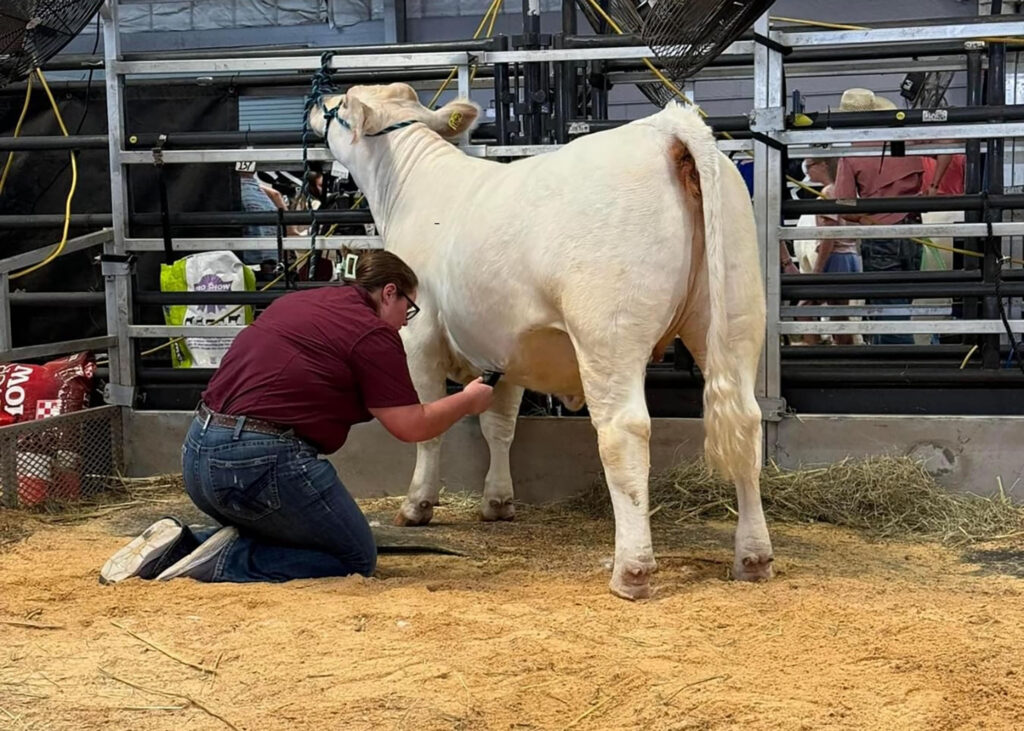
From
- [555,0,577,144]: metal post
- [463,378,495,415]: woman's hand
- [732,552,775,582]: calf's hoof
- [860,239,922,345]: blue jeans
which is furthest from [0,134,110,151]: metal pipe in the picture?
[860,239,922,345]: blue jeans

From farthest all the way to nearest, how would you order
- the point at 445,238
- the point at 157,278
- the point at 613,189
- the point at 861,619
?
the point at 157,278, the point at 445,238, the point at 613,189, the point at 861,619

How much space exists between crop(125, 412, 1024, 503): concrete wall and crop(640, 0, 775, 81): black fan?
1.85 meters

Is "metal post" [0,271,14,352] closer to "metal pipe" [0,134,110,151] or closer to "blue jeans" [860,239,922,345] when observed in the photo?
"metal pipe" [0,134,110,151]

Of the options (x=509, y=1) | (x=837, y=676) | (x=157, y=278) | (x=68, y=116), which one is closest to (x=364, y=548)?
(x=837, y=676)

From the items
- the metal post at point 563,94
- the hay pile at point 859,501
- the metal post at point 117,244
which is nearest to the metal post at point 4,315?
the metal post at point 117,244

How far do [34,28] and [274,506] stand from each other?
2694 mm

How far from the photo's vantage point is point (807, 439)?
5523 millimetres

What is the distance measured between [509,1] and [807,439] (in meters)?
9.55

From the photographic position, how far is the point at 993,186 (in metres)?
5.55

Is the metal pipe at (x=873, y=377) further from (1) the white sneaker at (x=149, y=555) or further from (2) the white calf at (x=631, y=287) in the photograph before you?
(1) the white sneaker at (x=149, y=555)

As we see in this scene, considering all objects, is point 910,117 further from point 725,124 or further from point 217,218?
point 217,218

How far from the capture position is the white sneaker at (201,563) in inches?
→ 160

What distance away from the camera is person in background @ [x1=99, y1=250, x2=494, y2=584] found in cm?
409

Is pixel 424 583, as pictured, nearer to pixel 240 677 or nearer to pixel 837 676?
pixel 240 677
